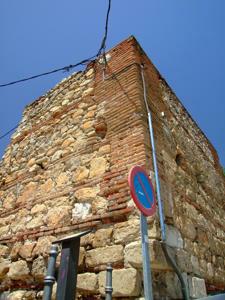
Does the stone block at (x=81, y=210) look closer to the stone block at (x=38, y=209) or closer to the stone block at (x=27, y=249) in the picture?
the stone block at (x=38, y=209)

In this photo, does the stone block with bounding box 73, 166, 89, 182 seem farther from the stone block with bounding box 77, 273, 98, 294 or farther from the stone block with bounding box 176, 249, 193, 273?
the stone block with bounding box 176, 249, 193, 273

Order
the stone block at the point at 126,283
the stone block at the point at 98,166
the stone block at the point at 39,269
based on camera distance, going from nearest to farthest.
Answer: the stone block at the point at 126,283 → the stone block at the point at 39,269 → the stone block at the point at 98,166

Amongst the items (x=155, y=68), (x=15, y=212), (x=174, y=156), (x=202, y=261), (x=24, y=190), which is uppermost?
(x=155, y=68)

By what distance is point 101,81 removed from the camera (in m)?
5.12

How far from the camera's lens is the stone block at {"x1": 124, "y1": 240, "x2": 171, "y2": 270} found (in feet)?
9.27

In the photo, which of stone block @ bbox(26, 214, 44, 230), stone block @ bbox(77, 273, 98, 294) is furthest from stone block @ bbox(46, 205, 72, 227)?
stone block @ bbox(77, 273, 98, 294)

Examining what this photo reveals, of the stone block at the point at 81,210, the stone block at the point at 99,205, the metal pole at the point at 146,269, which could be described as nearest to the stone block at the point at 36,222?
the stone block at the point at 81,210

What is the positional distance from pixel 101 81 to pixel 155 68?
1221 mm

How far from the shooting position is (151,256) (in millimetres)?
2834

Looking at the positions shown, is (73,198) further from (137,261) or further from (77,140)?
(137,261)

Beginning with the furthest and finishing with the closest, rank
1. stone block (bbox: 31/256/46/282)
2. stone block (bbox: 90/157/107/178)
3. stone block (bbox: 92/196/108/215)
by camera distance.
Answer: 1. stone block (bbox: 90/157/107/178)
2. stone block (bbox: 31/256/46/282)
3. stone block (bbox: 92/196/108/215)

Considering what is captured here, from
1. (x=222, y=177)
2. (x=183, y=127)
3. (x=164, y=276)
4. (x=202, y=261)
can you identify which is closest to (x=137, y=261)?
(x=164, y=276)

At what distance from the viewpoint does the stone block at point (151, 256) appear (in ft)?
9.27

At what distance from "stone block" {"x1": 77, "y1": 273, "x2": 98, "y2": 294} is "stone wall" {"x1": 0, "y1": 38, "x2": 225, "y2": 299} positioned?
1 centimetres
